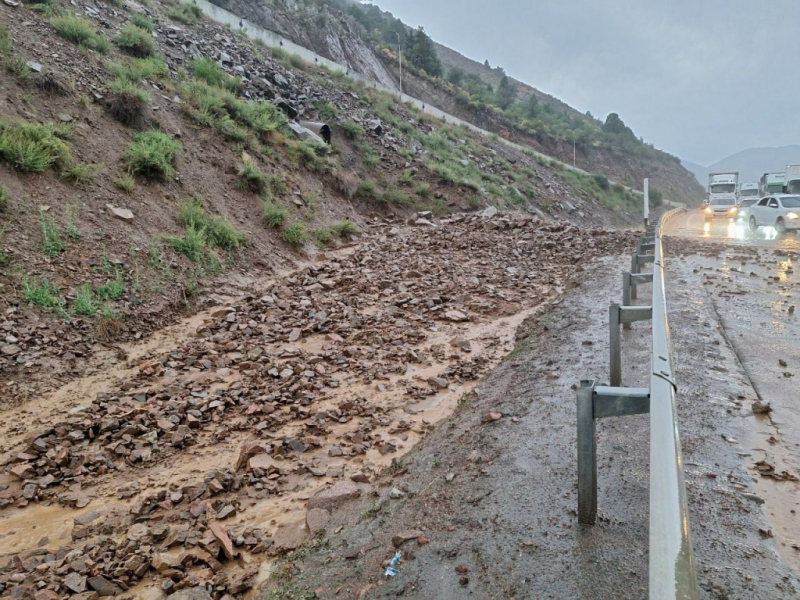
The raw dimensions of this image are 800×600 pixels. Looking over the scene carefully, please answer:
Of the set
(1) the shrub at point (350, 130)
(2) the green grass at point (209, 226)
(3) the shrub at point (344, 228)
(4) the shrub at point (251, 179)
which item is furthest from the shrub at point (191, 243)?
(1) the shrub at point (350, 130)

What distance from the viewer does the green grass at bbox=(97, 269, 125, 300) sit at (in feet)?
22.5

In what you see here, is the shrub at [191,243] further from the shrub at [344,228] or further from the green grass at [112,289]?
the shrub at [344,228]

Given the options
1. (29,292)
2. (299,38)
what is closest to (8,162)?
(29,292)

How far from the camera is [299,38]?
1271 inches

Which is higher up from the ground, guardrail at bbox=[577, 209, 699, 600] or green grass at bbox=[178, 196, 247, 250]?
green grass at bbox=[178, 196, 247, 250]

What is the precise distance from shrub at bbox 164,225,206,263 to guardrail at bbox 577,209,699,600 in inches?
309

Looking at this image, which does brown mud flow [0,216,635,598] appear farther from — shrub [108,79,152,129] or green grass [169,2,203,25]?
green grass [169,2,203,25]

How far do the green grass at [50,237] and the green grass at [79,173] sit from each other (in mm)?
1152

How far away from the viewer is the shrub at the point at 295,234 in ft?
35.9

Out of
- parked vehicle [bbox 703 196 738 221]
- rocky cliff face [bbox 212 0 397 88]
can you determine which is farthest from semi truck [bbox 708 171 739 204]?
rocky cliff face [bbox 212 0 397 88]

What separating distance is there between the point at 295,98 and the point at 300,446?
681 inches

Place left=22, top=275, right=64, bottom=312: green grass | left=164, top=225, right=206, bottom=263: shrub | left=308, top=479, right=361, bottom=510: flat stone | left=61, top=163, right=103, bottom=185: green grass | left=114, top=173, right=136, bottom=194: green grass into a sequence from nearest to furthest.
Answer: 1. left=308, top=479, right=361, bottom=510: flat stone
2. left=22, top=275, right=64, bottom=312: green grass
3. left=61, top=163, right=103, bottom=185: green grass
4. left=164, top=225, right=206, bottom=263: shrub
5. left=114, top=173, right=136, bottom=194: green grass

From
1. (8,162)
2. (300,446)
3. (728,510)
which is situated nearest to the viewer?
(728,510)

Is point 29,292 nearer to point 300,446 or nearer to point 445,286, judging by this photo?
point 300,446
